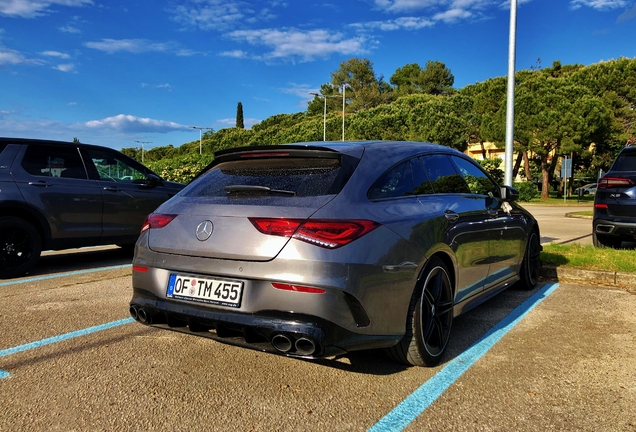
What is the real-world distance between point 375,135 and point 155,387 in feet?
140

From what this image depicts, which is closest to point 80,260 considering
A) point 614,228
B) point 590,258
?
point 590,258

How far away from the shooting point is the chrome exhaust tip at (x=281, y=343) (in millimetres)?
2729

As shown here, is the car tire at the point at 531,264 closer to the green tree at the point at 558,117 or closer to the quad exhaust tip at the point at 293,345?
the quad exhaust tip at the point at 293,345

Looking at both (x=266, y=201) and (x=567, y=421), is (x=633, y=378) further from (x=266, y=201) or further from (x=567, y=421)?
(x=266, y=201)

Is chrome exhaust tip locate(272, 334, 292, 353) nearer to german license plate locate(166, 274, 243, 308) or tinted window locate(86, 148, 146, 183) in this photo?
german license plate locate(166, 274, 243, 308)

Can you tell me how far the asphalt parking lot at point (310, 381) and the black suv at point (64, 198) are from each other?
219 cm

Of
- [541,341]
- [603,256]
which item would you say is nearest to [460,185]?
[541,341]

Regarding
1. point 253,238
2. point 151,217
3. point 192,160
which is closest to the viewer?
point 253,238

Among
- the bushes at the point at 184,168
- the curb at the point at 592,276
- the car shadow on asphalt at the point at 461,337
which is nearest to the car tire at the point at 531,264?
the car shadow on asphalt at the point at 461,337

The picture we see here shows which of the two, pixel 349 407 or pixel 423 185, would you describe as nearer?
pixel 349 407

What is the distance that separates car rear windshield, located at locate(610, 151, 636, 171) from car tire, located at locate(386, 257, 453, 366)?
521 centimetres

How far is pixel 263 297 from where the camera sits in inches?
110

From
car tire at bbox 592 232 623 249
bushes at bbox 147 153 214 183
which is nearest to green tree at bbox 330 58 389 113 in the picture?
bushes at bbox 147 153 214 183

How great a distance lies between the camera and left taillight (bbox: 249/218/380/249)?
2.78 meters
